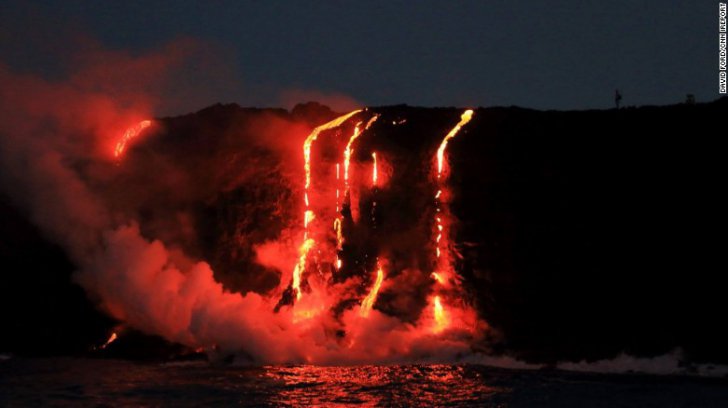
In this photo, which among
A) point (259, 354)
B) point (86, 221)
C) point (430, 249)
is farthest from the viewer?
point (86, 221)

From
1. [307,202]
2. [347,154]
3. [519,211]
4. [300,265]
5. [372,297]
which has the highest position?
[347,154]

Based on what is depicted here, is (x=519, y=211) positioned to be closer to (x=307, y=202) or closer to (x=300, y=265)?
(x=307, y=202)

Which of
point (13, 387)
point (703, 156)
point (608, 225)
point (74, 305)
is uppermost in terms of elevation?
point (703, 156)

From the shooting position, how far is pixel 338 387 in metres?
15.6

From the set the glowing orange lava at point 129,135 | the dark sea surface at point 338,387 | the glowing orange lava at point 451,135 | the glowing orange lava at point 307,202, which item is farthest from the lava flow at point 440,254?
the glowing orange lava at point 129,135

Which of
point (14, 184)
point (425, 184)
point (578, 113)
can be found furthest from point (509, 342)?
point (14, 184)

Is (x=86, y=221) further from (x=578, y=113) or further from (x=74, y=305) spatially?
(x=578, y=113)

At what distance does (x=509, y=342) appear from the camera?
19.3 m

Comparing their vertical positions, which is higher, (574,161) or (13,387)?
(574,161)

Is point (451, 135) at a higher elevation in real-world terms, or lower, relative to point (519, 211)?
higher

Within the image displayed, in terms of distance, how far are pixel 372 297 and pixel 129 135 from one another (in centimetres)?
725

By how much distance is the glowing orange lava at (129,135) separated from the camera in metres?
22.9

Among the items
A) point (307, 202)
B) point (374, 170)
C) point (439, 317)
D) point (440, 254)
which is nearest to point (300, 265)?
point (307, 202)

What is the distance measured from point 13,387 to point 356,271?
7164mm
